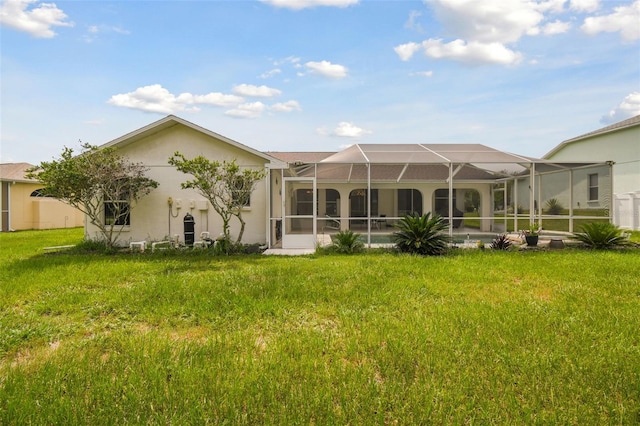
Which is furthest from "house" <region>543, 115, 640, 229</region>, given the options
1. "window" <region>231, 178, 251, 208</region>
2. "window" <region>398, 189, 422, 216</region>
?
"window" <region>231, 178, 251, 208</region>

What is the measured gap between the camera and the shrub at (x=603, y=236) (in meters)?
11.8

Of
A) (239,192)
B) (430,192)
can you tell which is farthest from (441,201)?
(239,192)

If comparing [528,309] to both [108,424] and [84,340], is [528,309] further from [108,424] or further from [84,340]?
[84,340]

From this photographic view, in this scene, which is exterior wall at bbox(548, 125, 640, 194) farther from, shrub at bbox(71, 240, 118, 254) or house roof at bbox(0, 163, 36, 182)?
house roof at bbox(0, 163, 36, 182)

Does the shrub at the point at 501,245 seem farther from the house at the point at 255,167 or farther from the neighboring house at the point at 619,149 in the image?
the neighboring house at the point at 619,149

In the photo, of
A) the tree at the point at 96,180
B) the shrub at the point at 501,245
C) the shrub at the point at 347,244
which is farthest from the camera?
the shrub at the point at 501,245

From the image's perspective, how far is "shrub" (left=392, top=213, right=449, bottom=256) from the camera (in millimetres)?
11055

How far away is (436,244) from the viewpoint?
11.1m

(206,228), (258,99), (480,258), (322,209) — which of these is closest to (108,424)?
(480,258)

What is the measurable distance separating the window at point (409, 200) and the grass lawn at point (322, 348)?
1176cm

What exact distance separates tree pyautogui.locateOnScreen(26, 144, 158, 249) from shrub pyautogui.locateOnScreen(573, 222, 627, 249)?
49.1 ft

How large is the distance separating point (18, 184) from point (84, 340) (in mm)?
23863

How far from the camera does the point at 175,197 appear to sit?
13.9 m

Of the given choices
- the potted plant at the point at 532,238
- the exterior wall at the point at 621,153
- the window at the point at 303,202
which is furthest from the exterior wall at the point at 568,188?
the window at the point at 303,202
